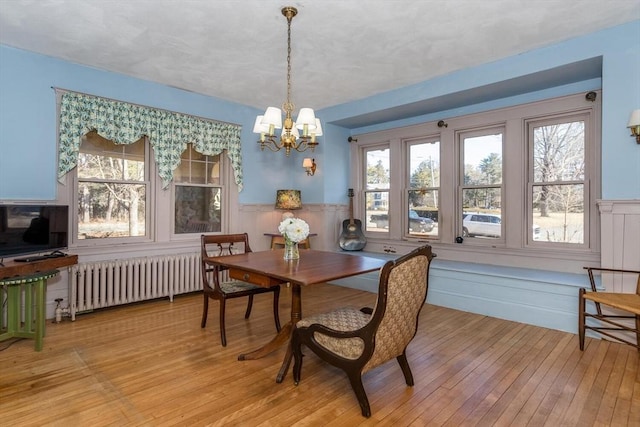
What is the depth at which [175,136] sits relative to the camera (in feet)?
13.9

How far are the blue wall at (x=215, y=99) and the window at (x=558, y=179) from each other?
1.30ft

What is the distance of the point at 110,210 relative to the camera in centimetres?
398

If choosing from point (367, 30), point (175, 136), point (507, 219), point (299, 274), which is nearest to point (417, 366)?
point (299, 274)

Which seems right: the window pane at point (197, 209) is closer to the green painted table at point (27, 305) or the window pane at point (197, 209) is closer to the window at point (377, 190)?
the green painted table at point (27, 305)

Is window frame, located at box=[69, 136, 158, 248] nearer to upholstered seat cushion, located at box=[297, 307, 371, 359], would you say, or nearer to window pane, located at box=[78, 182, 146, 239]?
window pane, located at box=[78, 182, 146, 239]

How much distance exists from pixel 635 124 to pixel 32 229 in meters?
5.18

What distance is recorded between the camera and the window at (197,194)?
14.8ft

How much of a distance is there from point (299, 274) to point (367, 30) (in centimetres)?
216

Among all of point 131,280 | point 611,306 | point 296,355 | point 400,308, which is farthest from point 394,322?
point 131,280

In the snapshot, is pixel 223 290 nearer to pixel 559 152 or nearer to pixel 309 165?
pixel 309 165

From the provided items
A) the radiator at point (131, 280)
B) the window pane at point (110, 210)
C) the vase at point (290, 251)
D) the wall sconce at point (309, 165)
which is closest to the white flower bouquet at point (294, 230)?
the vase at point (290, 251)

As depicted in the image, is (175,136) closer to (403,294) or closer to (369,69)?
(369,69)

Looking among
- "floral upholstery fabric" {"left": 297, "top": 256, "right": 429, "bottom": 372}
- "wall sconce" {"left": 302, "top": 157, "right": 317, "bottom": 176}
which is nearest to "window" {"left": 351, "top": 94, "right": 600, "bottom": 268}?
"wall sconce" {"left": 302, "top": 157, "right": 317, "bottom": 176}

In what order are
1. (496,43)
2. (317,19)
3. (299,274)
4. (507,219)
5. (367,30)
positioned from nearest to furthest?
(299,274), (317,19), (367,30), (496,43), (507,219)
